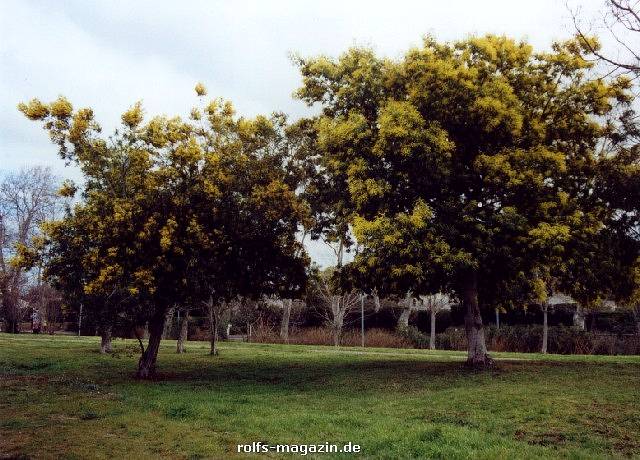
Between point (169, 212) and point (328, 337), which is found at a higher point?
point (169, 212)

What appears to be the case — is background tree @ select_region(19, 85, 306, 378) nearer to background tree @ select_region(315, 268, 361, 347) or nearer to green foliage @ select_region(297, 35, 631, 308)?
green foliage @ select_region(297, 35, 631, 308)

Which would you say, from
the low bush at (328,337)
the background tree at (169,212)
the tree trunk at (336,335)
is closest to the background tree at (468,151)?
the background tree at (169,212)

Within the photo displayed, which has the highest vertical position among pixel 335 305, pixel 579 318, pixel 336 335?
pixel 335 305

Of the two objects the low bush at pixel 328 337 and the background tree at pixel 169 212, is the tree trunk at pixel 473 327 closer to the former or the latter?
the background tree at pixel 169 212

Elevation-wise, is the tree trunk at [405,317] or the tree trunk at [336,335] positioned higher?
the tree trunk at [405,317]

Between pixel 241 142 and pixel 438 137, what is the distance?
220 inches

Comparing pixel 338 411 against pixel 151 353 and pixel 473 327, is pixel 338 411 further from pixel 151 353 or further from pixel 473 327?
pixel 151 353

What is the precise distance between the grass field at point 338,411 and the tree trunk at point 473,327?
0.68 meters

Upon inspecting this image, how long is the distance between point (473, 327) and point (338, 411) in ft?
25.8

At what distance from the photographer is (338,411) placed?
36.2 ft

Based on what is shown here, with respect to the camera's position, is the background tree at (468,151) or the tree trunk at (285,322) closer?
the background tree at (468,151)

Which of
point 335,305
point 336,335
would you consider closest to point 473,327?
point 336,335

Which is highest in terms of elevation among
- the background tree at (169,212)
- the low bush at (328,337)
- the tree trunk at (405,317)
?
the background tree at (169,212)

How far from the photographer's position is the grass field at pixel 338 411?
8.13 meters
